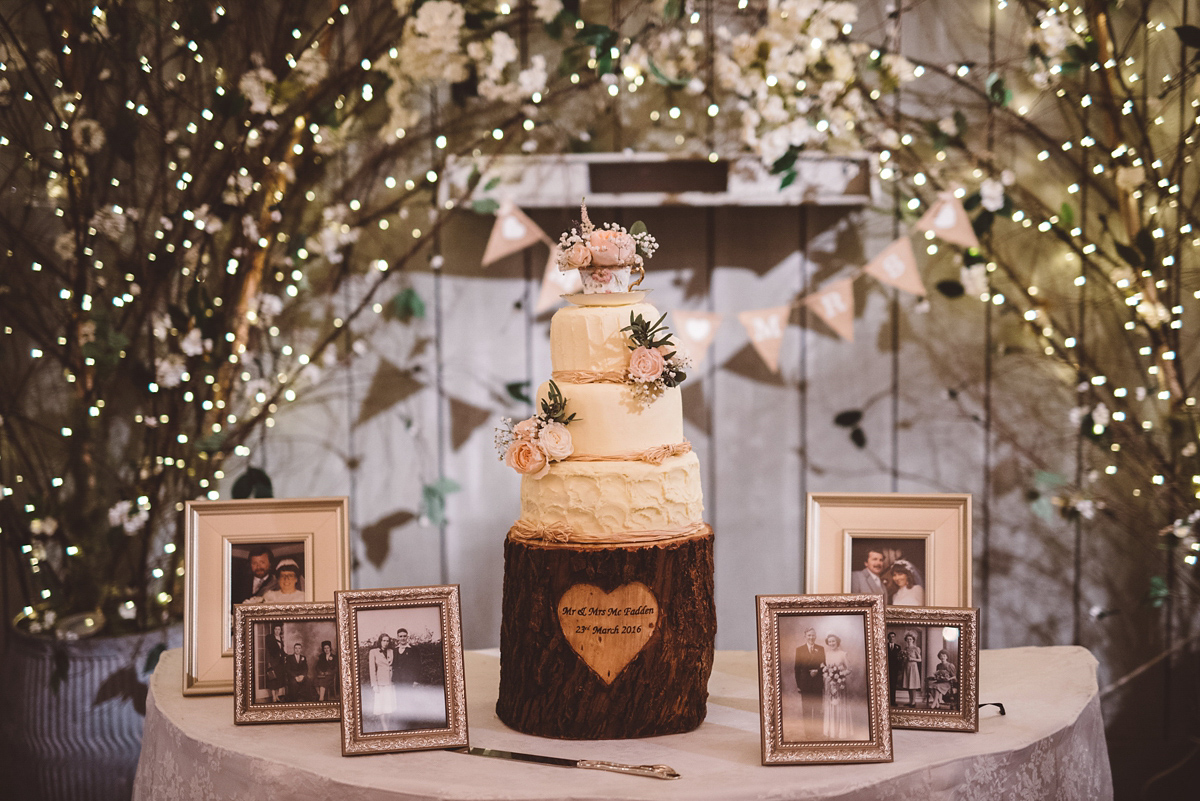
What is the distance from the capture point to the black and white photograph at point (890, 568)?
5.13ft

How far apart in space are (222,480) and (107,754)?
67 centimetres

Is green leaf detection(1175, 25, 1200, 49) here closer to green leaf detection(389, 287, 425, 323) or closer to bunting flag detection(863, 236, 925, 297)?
bunting flag detection(863, 236, 925, 297)

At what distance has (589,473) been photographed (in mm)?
1401

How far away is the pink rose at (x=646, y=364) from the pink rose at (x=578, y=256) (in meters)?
0.16

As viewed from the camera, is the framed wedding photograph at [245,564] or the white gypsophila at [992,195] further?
the white gypsophila at [992,195]

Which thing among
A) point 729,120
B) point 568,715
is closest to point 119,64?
point 729,120

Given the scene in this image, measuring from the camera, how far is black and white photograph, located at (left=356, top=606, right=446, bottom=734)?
1.33 metres

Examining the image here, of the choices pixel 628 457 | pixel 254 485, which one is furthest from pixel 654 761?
pixel 254 485

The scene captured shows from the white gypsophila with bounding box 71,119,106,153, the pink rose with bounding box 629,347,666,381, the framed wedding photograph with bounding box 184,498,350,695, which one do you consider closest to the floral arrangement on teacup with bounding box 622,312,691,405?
the pink rose with bounding box 629,347,666,381

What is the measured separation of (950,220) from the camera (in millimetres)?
2301

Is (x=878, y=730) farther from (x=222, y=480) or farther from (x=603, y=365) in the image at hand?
(x=222, y=480)

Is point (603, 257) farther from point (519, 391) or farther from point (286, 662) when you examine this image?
point (519, 391)

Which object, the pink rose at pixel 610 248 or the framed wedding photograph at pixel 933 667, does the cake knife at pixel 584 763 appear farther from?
the pink rose at pixel 610 248

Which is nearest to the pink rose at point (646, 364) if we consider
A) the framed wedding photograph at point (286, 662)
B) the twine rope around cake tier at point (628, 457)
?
the twine rope around cake tier at point (628, 457)
